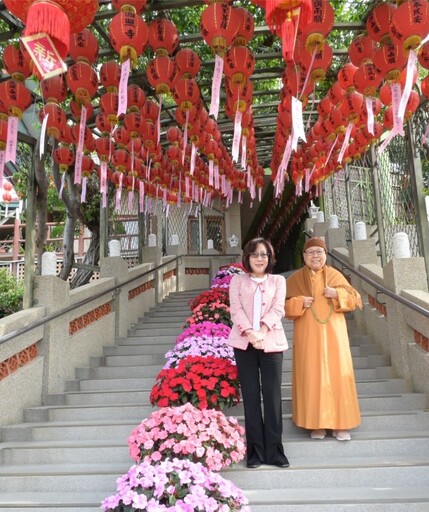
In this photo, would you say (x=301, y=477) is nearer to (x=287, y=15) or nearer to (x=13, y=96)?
(x=287, y=15)

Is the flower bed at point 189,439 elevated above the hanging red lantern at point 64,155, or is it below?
below

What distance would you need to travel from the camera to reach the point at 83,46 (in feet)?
14.1

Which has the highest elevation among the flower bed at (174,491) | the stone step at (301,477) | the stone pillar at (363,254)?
the stone pillar at (363,254)

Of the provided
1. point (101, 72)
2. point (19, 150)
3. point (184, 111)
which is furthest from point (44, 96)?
point (19, 150)

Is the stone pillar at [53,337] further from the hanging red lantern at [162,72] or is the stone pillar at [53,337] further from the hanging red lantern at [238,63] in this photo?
the hanging red lantern at [238,63]

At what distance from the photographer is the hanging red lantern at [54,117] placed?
4.97m

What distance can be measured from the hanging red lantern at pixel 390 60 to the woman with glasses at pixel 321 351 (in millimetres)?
1573

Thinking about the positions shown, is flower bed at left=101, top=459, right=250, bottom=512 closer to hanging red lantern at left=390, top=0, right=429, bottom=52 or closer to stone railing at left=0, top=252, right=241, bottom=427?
stone railing at left=0, top=252, right=241, bottom=427

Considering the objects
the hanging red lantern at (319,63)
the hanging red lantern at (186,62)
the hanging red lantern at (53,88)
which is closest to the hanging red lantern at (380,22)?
the hanging red lantern at (319,63)

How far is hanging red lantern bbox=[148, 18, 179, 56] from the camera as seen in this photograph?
4.18 meters

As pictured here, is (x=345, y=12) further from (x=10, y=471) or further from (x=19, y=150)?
(x=10, y=471)

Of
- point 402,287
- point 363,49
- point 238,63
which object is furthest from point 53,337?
point 363,49

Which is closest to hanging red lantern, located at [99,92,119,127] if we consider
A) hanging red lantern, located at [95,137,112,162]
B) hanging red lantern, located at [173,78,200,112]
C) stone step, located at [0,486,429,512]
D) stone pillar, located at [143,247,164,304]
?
hanging red lantern, located at [173,78,200,112]

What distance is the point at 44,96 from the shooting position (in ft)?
15.8
